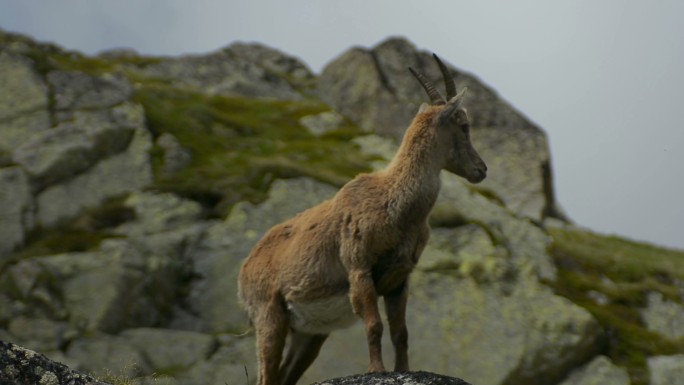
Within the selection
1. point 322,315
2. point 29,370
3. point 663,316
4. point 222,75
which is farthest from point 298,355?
point 222,75

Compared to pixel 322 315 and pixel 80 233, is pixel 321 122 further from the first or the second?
pixel 322 315

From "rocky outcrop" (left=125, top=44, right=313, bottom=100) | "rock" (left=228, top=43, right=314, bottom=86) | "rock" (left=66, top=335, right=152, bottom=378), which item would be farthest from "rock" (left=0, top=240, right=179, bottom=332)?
"rock" (left=228, top=43, right=314, bottom=86)

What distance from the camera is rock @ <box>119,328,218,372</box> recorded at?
A: 78.1 feet

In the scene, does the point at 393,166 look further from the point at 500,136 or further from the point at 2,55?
the point at 500,136

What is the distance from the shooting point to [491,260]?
95.7 feet

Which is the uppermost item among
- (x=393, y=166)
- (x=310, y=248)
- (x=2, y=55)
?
(x=2, y=55)

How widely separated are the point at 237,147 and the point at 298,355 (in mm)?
24432

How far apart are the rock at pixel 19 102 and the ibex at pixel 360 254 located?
22724 millimetres

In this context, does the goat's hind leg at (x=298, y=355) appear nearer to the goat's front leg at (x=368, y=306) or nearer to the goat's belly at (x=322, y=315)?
the goat's belly at (x=322, y=315)

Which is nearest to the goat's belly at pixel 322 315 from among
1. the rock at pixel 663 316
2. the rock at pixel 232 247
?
the rock at pixel 232 247

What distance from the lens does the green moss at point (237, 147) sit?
31.3 m

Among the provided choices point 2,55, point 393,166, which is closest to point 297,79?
point 2,55

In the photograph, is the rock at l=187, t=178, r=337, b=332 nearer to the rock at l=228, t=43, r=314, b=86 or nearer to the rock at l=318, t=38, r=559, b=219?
the rock at l=318, t=38, r=559, b=219

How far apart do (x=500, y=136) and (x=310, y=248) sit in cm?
4528
